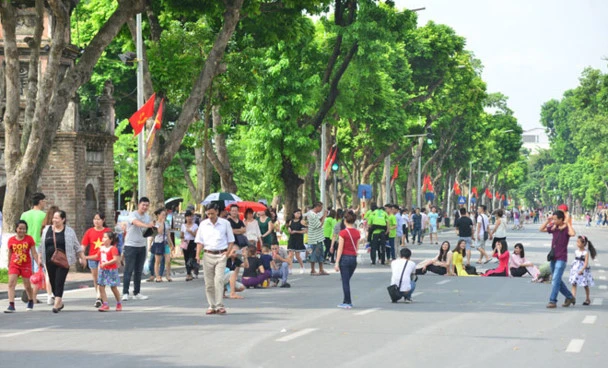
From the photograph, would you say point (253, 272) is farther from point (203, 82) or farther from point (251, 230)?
point (203, 82)

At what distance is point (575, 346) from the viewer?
14055 mm

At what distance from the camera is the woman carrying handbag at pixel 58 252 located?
61.6 feet

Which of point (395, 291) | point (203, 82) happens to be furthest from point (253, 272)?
point (203, 82)

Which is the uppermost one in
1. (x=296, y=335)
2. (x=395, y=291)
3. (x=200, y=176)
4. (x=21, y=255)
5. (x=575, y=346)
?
(x=200, y=176)

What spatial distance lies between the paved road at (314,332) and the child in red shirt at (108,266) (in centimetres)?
31

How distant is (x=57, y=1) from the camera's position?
80.4 ft

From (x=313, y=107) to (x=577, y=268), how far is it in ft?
85.1

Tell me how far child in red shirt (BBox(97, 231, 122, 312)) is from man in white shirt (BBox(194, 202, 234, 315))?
4.40 feet

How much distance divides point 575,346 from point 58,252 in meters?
8.23

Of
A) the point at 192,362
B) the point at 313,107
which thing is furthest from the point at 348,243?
the point at 313,107

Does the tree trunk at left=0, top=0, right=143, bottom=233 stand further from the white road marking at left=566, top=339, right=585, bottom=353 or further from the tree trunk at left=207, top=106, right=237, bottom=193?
the tree trunk at left=207, top=106, right=237, bottom=193

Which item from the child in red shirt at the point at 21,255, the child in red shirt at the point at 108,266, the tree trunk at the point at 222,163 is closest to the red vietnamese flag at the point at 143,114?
the child in red shirt at the point at 21,255

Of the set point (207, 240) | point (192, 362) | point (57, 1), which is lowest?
point (192, 362)

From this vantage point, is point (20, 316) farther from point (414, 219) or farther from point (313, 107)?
point (414, 219)
